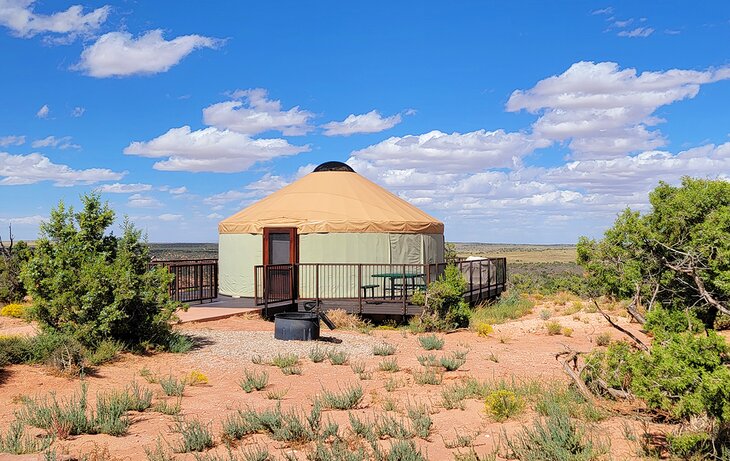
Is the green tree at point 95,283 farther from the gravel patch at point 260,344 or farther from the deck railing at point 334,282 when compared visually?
the deck railing at point 334,282

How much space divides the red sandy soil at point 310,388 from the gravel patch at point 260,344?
0.15 metres

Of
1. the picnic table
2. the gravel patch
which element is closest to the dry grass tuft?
the gravel patch

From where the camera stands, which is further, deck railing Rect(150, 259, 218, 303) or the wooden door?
the wooden door

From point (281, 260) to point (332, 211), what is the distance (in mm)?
1928

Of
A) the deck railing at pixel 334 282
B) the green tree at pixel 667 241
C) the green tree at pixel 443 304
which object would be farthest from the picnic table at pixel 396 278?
the green tree at pixel 667 241

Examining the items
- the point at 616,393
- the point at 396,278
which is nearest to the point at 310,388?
the point at 616,393

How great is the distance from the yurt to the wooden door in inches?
1.1

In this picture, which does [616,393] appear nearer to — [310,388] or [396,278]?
[310,388]

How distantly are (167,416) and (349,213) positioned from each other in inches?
417

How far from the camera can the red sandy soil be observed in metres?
5.61

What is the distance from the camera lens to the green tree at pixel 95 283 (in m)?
9.08

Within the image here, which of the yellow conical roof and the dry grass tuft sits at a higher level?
the yellow conical roof

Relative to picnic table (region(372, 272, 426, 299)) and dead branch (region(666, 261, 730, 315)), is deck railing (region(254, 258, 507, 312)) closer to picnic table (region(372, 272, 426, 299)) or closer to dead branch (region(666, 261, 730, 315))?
picnic table (region(372, 272, 426, 299))

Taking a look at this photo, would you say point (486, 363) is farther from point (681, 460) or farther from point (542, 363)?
point (681, 460)
